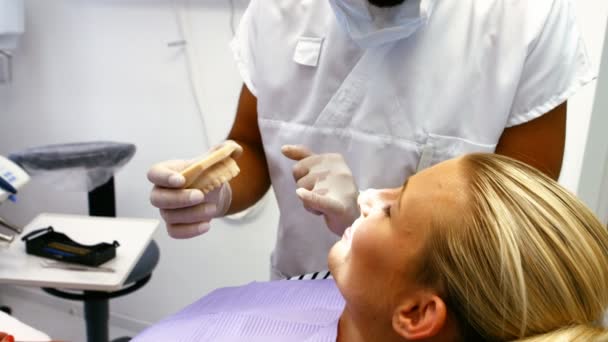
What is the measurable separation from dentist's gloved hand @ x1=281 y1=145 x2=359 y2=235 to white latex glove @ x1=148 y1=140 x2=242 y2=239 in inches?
4.3

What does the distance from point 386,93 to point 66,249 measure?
0.99 m

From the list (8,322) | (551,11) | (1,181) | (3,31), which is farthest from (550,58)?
(3,31)

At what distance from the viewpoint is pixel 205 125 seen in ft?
6.52

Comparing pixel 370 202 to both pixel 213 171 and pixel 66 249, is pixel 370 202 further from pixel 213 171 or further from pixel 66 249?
pixel 66 249

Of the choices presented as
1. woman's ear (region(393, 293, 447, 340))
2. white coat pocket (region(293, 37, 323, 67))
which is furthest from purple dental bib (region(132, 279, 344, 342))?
white coat pocket (region(293, 37, 323, 67))

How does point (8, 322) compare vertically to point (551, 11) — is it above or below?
below

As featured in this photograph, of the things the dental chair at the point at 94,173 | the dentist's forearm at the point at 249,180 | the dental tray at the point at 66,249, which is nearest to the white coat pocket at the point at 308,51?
the dentist's forearm at the point at 249,180

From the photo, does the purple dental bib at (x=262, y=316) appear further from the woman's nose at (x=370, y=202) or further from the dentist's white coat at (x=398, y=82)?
the woman's nose at (x=370, y=202)

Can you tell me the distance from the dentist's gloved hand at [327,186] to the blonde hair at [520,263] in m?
0.24

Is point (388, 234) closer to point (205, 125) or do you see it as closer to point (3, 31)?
point (205, 125)

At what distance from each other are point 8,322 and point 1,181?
16.9 inches

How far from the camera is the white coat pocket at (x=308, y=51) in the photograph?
100 cm

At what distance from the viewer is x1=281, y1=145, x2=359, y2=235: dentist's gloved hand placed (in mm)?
862

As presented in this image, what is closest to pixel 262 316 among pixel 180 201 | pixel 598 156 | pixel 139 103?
pixel 180 201
